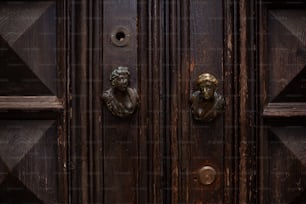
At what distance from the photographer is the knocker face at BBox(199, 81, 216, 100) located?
3.25 feet

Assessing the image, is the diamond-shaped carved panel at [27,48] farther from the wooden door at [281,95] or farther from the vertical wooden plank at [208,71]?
the wooden door at [281,95]

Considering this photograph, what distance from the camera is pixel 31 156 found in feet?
3.36

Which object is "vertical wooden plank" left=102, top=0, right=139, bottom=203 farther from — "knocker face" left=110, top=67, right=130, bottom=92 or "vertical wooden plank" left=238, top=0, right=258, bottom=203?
"vertical wooden plank" left=238, top=0, right=258, bottom=203

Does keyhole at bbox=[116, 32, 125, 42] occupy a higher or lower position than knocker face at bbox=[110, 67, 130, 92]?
higher

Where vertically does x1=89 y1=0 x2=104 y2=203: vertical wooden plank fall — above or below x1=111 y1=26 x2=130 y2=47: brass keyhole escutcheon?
below

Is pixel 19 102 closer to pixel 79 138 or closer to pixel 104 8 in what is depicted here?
pixel 79 138

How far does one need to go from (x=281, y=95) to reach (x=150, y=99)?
11.3 inches

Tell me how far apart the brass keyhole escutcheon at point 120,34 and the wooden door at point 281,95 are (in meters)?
0.29

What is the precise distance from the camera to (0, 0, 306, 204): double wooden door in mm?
1019

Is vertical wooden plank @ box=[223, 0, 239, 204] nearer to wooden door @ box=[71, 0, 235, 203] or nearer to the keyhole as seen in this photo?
wooden door @ box=[71, 0, 235, 203]

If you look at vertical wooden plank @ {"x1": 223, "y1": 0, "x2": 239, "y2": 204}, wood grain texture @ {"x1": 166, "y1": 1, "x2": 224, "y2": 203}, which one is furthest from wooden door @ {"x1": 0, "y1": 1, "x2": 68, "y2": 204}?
vertical wooden plank @ {"x1": 223, "y1": 0, "x2": 239, "y2": 204}

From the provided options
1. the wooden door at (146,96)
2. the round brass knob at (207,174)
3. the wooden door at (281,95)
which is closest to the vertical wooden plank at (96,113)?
the wooden door at (146,96)

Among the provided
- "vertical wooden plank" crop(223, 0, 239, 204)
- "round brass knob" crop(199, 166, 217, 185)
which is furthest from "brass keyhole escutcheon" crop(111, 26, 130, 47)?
"round brass knob" crop(199, 166, 217, 185)

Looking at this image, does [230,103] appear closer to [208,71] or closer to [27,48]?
[208,71]
